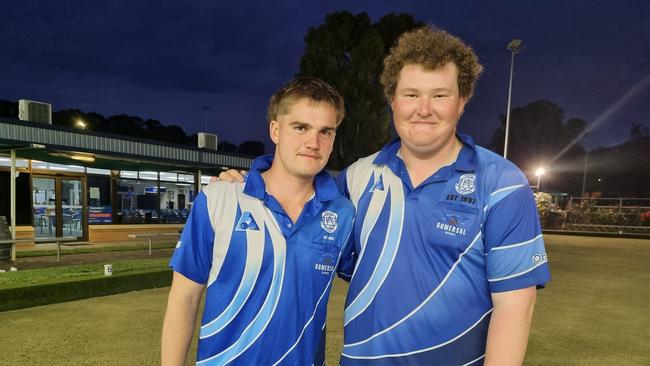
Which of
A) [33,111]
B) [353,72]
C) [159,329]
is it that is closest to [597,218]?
[353,72]

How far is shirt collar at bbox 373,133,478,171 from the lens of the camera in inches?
75.3

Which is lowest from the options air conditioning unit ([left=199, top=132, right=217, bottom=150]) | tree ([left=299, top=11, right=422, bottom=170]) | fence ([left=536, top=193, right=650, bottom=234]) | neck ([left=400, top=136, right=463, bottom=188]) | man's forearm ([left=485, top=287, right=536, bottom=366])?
fence ([left=536, top=193, right=650, bottom=234])

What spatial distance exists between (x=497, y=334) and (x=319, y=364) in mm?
910

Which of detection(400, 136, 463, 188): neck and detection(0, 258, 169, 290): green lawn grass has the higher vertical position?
detection(400, 136, 463, 188): neck

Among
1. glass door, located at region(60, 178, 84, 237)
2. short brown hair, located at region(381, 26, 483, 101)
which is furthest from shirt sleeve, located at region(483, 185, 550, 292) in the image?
glass door, located at region(60, 178, 84, 237)

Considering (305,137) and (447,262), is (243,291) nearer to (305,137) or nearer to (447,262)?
(305,137)

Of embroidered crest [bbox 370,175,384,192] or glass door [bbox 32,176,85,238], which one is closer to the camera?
embroidered crest [bbox 370,175,384,192]

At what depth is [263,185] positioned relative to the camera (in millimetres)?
2094

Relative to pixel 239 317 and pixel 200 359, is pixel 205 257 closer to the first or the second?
pixel 239 317

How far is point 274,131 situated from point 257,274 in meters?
0.79

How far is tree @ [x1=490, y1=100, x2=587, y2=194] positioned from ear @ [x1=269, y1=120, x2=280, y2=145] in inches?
2067

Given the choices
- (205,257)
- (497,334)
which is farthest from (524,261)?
(205,257)

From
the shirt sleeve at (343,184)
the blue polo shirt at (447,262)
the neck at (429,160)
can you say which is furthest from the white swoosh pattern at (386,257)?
the shirt sleeve at (343,184)

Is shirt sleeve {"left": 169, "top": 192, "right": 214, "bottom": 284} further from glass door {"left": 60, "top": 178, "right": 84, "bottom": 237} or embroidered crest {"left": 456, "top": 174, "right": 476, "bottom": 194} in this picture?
glass door {"left": 60, "top": 178, "right": 84, "bottom": 237}
